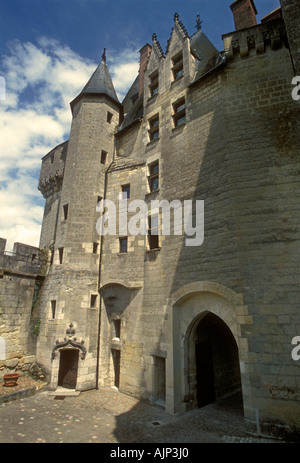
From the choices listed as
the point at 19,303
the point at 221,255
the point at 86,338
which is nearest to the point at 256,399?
the point at 221,255

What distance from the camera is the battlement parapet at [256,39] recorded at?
31.0 feet

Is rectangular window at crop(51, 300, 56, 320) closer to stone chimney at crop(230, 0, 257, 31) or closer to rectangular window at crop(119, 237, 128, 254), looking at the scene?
rectangular window at crop(119, 237, 128, 254)

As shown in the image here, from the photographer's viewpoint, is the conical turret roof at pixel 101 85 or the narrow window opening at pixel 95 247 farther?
the conical turret roof at pixel 101 85

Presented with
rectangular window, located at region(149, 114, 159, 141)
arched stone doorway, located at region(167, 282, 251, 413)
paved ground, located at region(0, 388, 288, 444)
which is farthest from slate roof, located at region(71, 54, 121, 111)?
paved ground, located at region(0, 388, 288, 444)

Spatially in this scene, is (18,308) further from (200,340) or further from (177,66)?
(177,66)

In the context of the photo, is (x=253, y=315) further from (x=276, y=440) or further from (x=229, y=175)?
(x=229, y=175)

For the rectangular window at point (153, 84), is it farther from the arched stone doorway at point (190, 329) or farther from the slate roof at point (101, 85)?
the arched stone doorway at point (190, 329)

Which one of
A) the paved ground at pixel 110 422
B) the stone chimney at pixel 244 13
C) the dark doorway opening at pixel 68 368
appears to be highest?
the stone chimney at pixel 244 13

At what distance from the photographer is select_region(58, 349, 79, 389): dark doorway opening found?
11.5m

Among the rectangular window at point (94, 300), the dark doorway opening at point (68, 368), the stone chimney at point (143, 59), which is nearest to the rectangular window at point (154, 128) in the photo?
Result: the stone chimney at point (143, 59)

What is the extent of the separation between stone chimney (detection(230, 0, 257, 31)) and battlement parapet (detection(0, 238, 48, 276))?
15285 millimetres

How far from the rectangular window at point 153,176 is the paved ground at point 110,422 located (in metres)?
9.44

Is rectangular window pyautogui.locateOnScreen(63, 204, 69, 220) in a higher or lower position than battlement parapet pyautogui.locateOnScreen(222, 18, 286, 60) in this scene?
lower

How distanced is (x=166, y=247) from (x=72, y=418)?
6869mm
